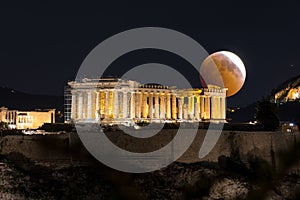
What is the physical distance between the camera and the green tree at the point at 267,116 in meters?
46.5

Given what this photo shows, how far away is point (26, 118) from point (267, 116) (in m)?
24.8

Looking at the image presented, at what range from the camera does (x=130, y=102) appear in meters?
55.7

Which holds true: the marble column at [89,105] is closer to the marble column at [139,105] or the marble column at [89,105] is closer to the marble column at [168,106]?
the marble column at [139,105]

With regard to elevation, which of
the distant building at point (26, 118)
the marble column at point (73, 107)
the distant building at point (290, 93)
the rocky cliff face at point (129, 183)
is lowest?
A: the rocky cliff face at point (129, 183)

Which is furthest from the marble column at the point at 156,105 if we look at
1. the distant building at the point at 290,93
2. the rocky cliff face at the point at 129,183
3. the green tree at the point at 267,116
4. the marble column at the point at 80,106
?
the distant building at the point at 290,93

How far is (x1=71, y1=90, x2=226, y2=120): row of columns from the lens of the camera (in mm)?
55156

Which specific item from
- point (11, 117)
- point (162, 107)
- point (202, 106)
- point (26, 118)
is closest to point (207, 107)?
point (202, 106)

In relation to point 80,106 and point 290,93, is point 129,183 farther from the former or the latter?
point 290,93

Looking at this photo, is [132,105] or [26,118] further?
[132,105]

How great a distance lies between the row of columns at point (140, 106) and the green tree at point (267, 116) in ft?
41.8

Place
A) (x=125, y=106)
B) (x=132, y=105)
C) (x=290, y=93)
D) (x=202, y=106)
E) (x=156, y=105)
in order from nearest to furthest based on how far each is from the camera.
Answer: (x=125, y=106) → (x=132, y=105) → (x=156, y=105) → (x=202, y=106) → (x=290, y=93)

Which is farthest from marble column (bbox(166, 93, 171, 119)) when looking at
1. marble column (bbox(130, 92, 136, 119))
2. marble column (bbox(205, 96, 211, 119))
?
marble column (bbox(130, 92, 136, 119))

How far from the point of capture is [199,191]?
32.7m

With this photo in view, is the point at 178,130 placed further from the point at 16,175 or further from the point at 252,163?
the point at 16,175
